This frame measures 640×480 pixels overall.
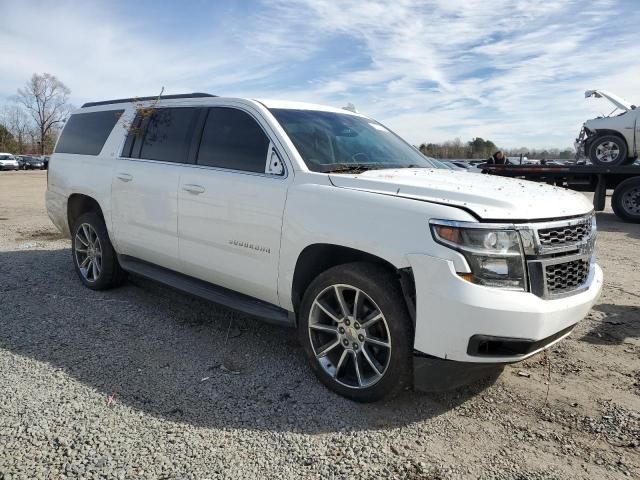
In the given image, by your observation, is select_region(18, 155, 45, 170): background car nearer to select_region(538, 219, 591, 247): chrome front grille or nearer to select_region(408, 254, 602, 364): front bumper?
select_region(408, 254, 602, 364): front bumper

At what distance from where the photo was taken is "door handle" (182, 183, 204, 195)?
403 centimetres

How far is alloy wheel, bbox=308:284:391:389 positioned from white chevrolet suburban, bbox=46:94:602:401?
0.01m

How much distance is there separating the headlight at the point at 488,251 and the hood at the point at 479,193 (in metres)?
0.10

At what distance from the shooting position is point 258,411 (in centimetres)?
309

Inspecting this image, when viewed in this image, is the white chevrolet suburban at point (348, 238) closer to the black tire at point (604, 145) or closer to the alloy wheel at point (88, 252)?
the alloy wheel at point (88, 252)

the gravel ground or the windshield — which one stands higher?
the windshield

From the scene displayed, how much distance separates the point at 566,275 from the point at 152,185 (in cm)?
332

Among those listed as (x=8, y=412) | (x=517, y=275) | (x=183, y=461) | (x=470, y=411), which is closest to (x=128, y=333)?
(x=8, y=412)

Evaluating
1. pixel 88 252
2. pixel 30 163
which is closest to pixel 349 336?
pixel 88 252

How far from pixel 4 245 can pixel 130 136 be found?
14.3 ft

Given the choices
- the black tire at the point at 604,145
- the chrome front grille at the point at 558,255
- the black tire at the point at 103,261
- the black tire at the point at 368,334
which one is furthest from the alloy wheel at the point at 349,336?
the black tire at the point at 604,145

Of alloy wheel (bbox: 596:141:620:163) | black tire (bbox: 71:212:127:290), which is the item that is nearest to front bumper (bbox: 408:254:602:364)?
black tire (bbox: 71:212:127:290)

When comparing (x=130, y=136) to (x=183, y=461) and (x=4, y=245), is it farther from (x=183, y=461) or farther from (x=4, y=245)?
(x=4, y=245)

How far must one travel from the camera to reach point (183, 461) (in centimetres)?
259
